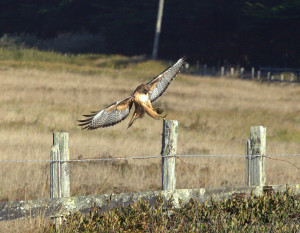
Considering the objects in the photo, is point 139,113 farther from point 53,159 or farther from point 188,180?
point 188,180

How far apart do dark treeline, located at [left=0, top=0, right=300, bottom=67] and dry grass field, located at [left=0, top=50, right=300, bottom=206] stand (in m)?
15.5

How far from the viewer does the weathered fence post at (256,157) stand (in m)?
8.11

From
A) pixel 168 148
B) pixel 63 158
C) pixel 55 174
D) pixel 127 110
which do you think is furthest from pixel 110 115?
pixel 55 174

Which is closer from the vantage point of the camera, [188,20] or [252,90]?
[252,90]

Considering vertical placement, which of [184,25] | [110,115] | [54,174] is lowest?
[54,174]

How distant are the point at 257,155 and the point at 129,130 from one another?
835cm

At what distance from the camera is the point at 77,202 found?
6.60 meters

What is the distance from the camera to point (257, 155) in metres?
8.10

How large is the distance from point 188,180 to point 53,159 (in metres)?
4.39

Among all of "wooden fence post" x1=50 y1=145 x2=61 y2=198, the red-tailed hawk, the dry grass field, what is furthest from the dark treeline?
"wooden fence post" x1=50 y1=145 x2=61 y2=198

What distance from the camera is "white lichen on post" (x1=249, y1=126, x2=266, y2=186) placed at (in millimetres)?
8109

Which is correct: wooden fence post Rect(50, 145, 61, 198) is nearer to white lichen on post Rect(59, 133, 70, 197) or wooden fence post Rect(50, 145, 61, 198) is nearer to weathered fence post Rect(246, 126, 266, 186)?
white lichen on post Rect(59, 133, 70, 197)

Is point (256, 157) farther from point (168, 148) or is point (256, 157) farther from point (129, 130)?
point (129, 130)

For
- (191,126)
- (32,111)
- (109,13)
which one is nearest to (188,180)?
(191,126)
